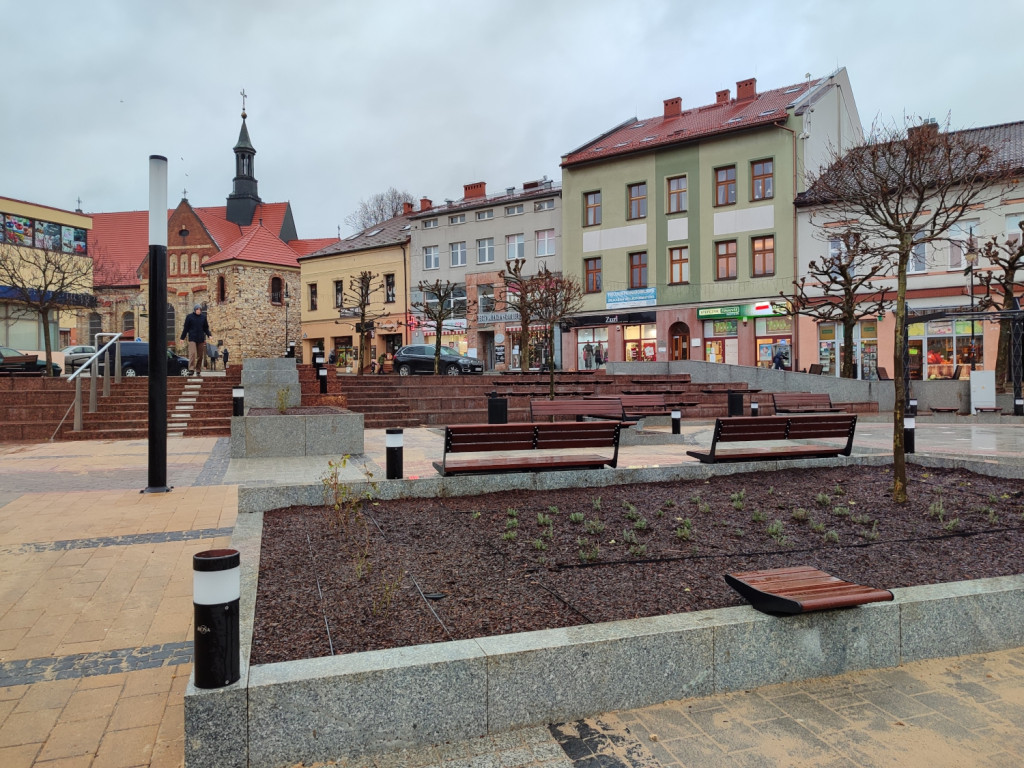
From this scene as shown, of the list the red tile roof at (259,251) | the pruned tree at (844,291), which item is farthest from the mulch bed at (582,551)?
the red tile roof at (259,251)

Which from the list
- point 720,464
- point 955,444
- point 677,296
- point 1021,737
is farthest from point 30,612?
point 677,296

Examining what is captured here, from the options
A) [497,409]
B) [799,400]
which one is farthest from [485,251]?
[497,409]

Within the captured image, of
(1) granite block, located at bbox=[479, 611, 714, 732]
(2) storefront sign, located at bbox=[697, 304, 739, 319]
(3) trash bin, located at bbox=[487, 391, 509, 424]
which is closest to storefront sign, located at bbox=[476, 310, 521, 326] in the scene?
(2) storefront sign, located at bbox=[697, 304, 739, 319]

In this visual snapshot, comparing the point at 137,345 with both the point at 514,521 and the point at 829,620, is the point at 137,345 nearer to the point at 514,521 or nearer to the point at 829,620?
the point at 514,521

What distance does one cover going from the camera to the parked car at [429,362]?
2942 centimetres

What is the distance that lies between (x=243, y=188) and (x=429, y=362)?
151 ft

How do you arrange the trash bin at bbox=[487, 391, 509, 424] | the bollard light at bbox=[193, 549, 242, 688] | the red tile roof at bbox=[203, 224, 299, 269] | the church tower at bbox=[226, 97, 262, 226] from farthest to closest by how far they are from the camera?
the church tower at bbox=[226, 97, 262, 226] < the red tile roof at bbox=[203, 224, 299, 269] < the trash bin at bbox=[487, 391, 509, 424] < the bollard light at bbox=[193, 549, 242, 688]

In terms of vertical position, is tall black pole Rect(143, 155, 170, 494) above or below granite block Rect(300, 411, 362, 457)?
above

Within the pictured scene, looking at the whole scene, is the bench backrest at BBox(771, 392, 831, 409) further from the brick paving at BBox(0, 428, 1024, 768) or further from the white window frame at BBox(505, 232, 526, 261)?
the white window frame at BBox(505, 232, 526, 261)

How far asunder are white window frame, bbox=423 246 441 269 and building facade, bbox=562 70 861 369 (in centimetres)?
983

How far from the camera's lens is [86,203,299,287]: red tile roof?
55.8 meters

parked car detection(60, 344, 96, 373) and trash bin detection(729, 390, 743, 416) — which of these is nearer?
trash bin detection(729, 390, 743, 416)

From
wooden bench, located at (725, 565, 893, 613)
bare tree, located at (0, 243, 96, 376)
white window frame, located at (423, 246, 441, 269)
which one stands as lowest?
wooden bench, located at (725, 565, 893, 613)

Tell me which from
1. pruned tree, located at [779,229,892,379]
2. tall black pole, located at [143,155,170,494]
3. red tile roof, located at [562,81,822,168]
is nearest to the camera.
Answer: tall black pole, located at [143,155,170,494]
